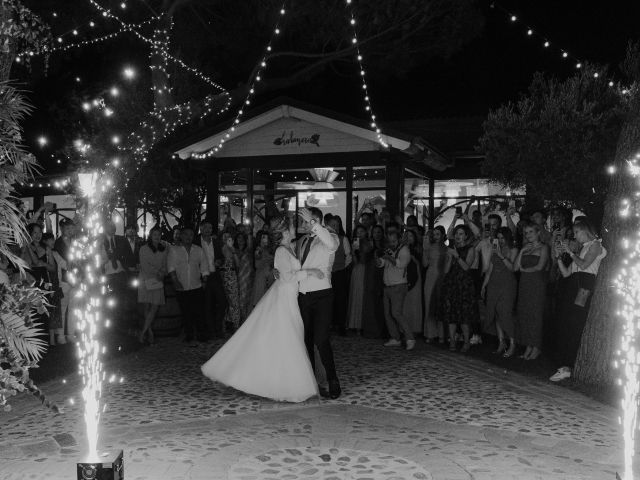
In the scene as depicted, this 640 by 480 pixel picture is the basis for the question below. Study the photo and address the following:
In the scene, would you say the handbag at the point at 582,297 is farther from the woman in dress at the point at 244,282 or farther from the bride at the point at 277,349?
the woman in dress at the point at 244,282

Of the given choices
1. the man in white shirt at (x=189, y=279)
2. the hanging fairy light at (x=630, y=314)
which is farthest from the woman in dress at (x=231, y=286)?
the hanging fairy light at (x=630, y=314)

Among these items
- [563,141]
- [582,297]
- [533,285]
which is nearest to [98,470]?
[582,297]

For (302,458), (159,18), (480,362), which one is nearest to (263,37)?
(159,18)

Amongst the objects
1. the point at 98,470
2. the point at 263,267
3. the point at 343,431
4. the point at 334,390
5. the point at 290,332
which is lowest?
the point at 343,431

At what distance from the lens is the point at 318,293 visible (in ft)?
23.5

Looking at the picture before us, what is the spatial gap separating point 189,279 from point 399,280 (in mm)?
3262

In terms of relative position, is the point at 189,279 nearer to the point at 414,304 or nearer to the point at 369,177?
the point at 414,304

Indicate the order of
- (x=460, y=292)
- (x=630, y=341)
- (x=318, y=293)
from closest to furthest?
1. (x=630, y=341)
2. (x=318, y=293)
3. (x=460, y=292)

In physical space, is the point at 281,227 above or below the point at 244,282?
above

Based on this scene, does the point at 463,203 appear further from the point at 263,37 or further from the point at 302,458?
the point at 302,458

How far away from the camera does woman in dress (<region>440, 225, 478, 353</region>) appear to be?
9.54 m

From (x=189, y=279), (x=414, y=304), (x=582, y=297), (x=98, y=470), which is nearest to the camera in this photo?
(x=98, y=470)

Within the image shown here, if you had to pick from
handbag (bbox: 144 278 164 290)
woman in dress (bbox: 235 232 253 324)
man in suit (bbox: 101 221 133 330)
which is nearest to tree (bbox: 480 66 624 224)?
woman in dress (bbox: 235 232 253 324)

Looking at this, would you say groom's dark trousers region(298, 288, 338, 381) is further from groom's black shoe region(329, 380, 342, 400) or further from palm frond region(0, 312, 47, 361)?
palm frond region(0, 312, 47, 361)
